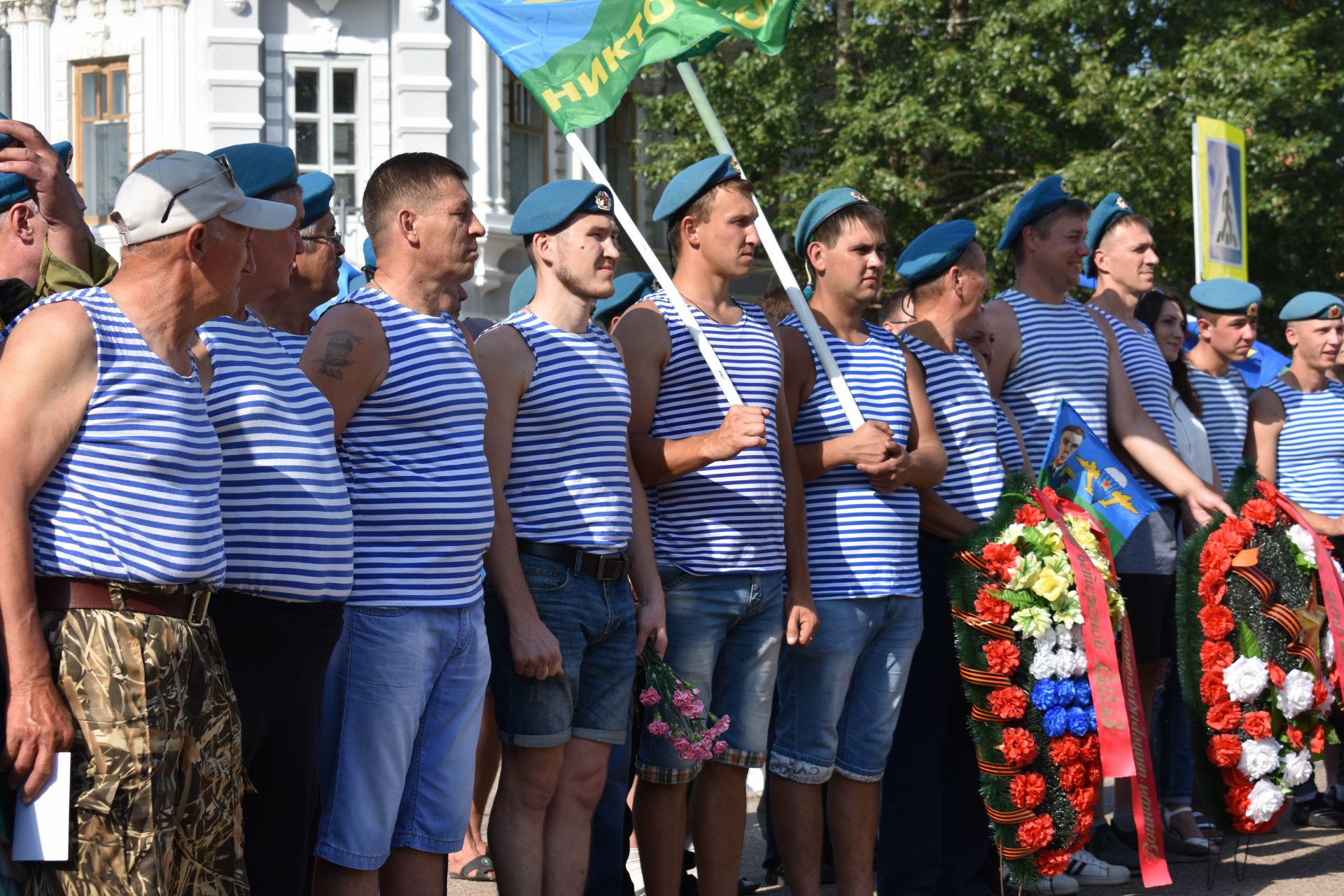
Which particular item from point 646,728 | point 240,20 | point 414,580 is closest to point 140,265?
point 414,580

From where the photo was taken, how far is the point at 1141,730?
235 inches

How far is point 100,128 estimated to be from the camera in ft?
74.7

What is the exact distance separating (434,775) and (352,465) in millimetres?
804

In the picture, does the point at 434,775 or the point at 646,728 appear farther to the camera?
the point at 646,728

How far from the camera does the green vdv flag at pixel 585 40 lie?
18.0 feet

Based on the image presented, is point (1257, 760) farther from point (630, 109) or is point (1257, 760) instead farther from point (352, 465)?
point (630, 109)

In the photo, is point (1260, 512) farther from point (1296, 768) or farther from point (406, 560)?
point (406, 560)

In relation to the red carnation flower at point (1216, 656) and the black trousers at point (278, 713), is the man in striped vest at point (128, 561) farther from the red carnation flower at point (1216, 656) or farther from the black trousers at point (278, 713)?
the red carnation flower at point (1216, 656)

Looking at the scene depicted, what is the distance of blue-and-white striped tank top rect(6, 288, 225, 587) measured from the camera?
10.6 feet

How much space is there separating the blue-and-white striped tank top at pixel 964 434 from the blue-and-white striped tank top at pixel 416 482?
6.95ft

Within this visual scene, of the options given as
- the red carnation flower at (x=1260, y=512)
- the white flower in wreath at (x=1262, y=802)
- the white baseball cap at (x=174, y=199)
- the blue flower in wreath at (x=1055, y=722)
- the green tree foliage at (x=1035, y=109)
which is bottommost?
the white flower in wreath at (x=1262, y=802)

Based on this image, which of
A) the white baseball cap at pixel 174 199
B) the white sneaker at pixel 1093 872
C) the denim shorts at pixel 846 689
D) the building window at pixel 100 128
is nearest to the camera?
the white baseball cap at pixel 174 199

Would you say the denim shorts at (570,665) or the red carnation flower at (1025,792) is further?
the red carnation flower at (1025,792)

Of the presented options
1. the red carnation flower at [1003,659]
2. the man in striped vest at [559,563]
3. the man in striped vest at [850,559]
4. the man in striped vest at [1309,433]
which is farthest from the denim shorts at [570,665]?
the man in striped vest at [1309,433]
